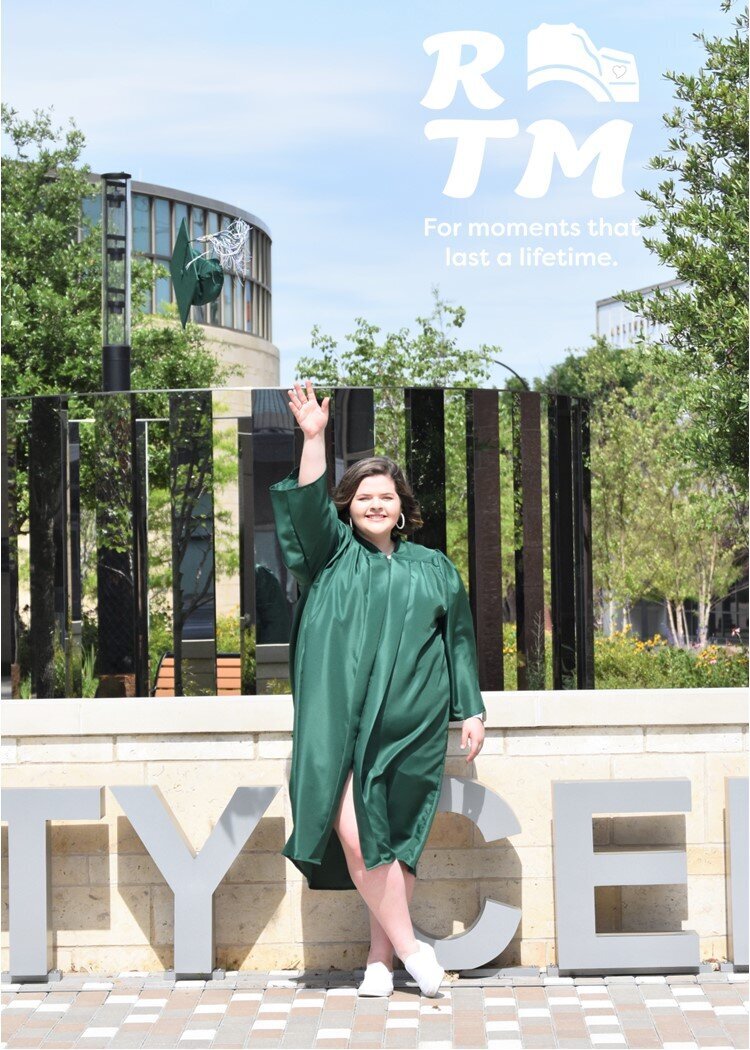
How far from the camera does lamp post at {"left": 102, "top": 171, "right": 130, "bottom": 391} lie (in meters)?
6.90

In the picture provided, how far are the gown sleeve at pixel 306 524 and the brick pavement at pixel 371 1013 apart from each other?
1538 mm

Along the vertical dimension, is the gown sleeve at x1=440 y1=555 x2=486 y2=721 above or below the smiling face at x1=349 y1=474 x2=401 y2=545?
below

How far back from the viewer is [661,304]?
32.2 ft

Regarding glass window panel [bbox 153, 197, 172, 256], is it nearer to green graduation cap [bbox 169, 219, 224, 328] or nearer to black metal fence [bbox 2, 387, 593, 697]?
green graduation cap [bbox 169, 219, 224, 328]

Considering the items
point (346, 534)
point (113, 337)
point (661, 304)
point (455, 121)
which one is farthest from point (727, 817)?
point (455, 121)

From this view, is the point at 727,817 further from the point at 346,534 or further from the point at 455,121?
the point at 455,121

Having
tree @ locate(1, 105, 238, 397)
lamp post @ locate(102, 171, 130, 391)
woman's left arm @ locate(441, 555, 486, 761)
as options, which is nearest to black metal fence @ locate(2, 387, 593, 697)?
lamp post @ locate(102, 171, 130, 391)

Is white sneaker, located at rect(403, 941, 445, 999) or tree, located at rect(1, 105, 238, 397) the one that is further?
tree, located at rect(1, 105, 238, 397)

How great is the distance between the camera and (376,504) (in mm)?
4852

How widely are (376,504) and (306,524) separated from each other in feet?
1.01

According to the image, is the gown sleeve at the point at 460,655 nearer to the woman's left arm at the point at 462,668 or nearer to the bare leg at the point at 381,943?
the woman's left arm at the point at 462,668

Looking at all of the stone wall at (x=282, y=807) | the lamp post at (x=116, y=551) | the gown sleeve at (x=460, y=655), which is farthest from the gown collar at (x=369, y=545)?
the lamp post at (x=116, y=551)

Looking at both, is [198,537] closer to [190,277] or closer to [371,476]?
[371,476]

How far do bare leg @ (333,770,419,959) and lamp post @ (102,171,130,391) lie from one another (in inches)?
118
